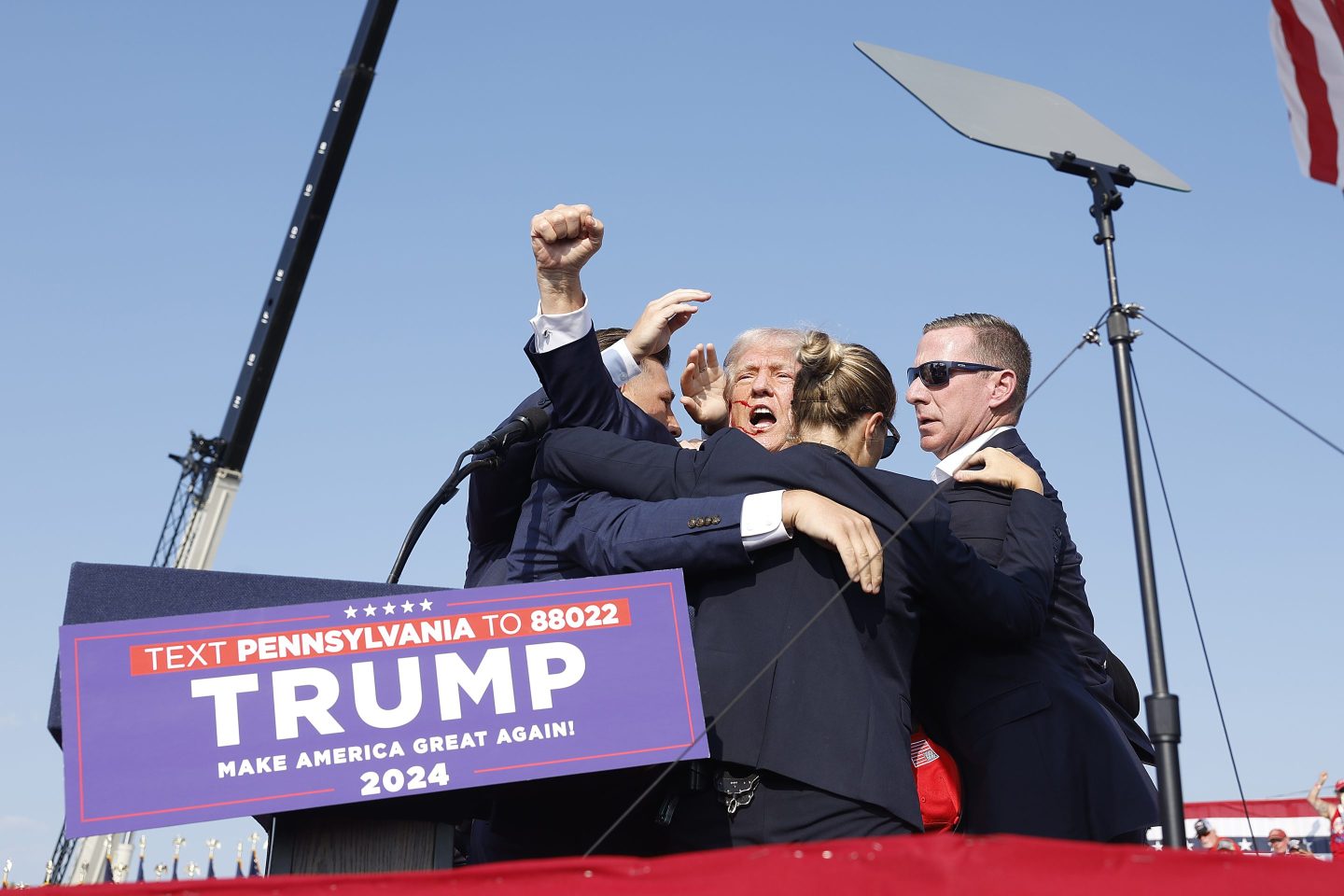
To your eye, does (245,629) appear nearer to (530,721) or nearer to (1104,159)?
(530,721)

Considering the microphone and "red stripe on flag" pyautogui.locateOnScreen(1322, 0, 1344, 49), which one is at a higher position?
"red stripe on flag" pyautogui.locateOnScreen(1322, 0, 1344, 49)

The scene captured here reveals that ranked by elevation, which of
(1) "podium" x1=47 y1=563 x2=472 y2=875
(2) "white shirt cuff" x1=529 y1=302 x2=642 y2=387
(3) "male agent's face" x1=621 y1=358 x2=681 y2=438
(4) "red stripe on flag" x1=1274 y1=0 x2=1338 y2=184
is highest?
(4) "red stripe on flag" x1=1274 y1=0 x2=1338 y2=184

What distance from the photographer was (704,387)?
426 centimetres

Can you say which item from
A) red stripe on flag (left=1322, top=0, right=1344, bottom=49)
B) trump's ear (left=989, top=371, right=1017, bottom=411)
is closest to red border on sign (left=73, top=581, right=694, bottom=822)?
trump's ear (left=989, top=371, right=1017, bottom=411)

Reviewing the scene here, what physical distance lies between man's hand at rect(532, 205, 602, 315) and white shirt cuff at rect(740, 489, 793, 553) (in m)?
0.79

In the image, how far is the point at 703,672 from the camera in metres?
2.67

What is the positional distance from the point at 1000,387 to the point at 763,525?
138cm

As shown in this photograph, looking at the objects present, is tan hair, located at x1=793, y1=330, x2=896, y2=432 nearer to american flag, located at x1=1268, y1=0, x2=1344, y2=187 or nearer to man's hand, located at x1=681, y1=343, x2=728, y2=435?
man's hand, located at x1=681, y1=343, x2=728, y2=435

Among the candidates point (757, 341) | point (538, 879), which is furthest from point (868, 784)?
point (757, 341)

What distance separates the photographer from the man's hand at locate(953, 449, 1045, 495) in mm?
3264

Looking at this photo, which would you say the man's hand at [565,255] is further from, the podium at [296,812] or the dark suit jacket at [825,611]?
the podium at [296,812]

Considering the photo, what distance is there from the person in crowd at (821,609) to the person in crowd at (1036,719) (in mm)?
104

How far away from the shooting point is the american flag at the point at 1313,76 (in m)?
3.60

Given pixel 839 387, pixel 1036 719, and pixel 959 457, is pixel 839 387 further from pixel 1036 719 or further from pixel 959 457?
pixel 1036 719
